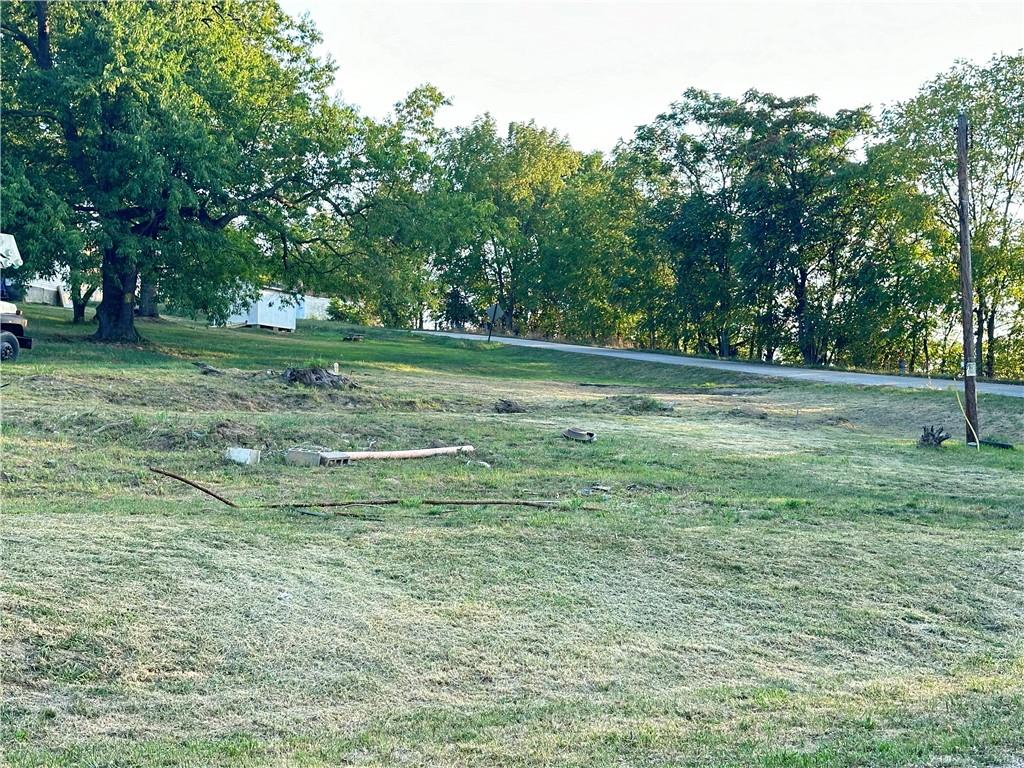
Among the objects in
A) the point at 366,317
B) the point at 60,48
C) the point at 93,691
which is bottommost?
the point at 93,691

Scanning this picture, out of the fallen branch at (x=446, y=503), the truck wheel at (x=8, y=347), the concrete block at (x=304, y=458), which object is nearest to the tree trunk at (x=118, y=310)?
the truck wheel at (x=8, y=347)

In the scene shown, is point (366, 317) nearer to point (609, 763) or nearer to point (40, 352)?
point (40, 352)

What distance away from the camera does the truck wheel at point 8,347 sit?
788 inches

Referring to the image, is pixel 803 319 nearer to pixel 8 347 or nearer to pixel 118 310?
pixel 118 310

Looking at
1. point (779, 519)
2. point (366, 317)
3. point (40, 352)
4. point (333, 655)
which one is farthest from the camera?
point (366, 317)

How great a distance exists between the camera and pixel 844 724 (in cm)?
490

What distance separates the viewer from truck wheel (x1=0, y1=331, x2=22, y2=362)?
2002 centimetres

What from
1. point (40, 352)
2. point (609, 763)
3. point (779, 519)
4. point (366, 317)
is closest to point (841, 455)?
point (779, 519)

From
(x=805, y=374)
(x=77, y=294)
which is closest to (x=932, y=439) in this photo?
(x=805, y=374)

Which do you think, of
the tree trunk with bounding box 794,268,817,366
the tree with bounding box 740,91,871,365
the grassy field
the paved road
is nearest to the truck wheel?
the grassy field

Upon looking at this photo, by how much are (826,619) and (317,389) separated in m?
13.3

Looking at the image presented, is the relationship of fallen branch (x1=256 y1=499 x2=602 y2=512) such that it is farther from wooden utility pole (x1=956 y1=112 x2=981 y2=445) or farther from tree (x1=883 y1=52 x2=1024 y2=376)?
tree (x1=883 y1=52 x2=1024 y2=376)

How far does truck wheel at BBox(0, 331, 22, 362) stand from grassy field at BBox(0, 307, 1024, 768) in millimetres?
5981

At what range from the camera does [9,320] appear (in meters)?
20.6
